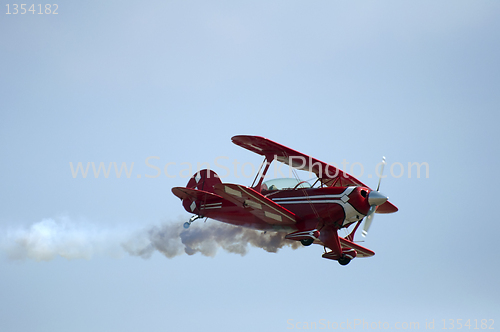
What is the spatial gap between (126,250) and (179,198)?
4.79 m

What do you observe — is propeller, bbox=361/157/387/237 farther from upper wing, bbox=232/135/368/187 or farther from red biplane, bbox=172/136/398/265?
upper wing, bbox=232/135/368/187

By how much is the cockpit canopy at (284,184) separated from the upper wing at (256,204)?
125cm

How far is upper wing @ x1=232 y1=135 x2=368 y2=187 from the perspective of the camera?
21.7m

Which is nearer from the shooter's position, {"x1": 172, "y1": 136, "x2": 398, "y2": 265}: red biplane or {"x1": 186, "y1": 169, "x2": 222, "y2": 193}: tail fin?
{"x1": 172, "y1": 136, "x2": 398, "y2": 265}: red biplane

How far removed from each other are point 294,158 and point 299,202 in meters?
1.76

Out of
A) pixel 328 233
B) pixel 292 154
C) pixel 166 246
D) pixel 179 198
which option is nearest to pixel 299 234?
pixel 328 233

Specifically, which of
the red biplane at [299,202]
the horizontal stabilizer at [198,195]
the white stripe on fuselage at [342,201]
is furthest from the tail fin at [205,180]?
the white stripe on fuselage at [342,201]

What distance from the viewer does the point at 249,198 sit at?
21.0 m

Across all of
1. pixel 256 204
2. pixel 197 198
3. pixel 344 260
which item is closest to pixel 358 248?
pixel 344 260

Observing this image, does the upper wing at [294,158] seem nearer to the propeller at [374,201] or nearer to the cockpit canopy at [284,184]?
the cockpit canopy at [284,184]

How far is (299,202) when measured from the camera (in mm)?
→ 21922

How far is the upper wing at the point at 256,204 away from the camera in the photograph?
66.9 feet

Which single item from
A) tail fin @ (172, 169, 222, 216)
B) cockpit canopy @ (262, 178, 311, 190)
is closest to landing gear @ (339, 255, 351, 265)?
cockpit canopy @ (262, 178, 311, 190)

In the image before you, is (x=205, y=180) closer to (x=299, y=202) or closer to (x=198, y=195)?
(x=198, y=195)
